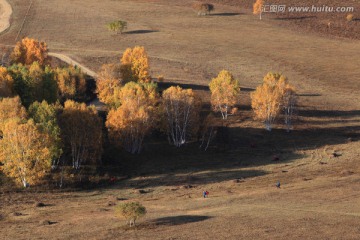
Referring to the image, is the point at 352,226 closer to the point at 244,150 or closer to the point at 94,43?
the point at 244,150

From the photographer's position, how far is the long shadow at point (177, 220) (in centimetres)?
6850

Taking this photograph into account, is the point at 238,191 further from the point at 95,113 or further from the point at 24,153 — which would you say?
the point at 24,153

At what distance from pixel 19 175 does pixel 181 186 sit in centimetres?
2403

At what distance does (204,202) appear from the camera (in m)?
77.9

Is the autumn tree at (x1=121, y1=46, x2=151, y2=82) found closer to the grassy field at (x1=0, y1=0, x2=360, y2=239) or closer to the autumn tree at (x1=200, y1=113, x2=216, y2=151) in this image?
the grassy field at (x1=0, y1=0, x2=360, y2=239)

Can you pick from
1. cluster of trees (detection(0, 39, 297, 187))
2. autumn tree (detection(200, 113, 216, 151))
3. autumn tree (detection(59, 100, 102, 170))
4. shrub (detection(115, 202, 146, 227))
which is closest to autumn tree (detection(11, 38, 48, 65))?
cluster of trees (detection(0, 39, 297, 187))

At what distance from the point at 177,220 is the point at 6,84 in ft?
192

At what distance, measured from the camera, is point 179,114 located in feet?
364

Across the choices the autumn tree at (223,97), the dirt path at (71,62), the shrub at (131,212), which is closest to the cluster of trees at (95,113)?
the autumn tree at (223,97)

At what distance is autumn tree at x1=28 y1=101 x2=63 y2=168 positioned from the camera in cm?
9094

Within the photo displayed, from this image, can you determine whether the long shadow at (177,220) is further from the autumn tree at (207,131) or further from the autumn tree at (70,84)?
the autumn tree at (70,84)

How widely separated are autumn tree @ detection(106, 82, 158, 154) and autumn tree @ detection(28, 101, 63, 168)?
11203mm

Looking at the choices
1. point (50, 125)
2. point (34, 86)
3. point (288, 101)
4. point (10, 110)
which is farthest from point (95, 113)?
point (288, 101)

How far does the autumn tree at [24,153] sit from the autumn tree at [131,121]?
18.3 metres
